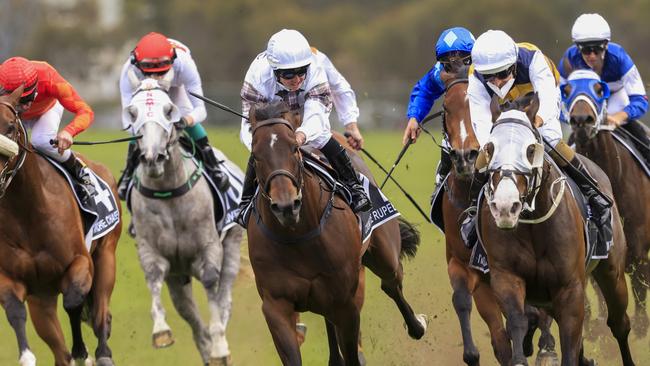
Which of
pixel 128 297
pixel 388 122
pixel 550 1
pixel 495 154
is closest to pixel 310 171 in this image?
pixel 495 154

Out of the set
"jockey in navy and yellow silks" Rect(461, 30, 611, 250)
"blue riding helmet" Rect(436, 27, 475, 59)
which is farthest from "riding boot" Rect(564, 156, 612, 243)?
"blue riding helmet" Rect(436, 27, 475, 59)

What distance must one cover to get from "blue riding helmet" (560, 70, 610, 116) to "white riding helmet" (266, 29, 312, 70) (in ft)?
10.9

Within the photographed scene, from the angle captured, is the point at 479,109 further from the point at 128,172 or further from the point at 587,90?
the point at 128,172

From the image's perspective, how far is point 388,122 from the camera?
42969 mm

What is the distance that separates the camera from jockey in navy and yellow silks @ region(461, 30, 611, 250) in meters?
7.90

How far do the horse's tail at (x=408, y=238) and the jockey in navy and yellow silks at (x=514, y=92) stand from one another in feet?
7.01

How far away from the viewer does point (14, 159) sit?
28.3 ft

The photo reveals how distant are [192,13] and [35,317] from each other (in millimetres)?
49026

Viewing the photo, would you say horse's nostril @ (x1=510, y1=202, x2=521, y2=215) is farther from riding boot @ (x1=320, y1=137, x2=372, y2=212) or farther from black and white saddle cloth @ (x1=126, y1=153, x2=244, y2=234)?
black and white saddle cloth @ (x1=126, y1=153, x2=244, y2=234)

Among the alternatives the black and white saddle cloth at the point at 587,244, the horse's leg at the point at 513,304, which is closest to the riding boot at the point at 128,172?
the black and white saddle cloth at the point at 587,244

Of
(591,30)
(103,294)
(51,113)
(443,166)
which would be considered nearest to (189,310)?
(103,294)

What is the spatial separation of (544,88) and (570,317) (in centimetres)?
142

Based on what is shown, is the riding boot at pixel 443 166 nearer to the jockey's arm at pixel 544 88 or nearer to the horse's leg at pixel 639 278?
the jockey's arm at pixel 544 88

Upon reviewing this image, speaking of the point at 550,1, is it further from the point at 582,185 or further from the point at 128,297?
the point at 582,185
